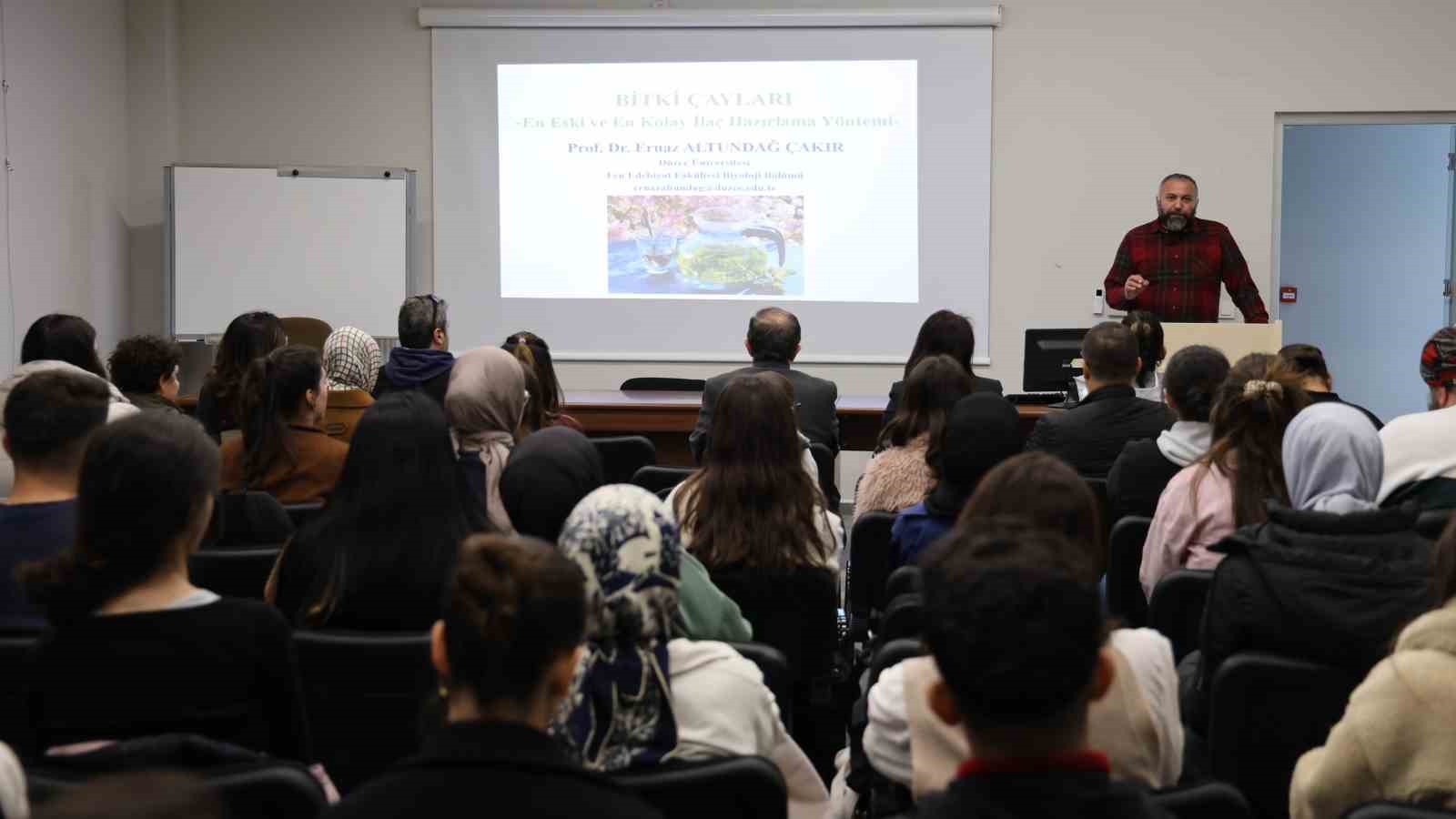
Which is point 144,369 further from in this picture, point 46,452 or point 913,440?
point 913,440

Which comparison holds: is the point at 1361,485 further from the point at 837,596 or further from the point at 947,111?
the point at 947,111

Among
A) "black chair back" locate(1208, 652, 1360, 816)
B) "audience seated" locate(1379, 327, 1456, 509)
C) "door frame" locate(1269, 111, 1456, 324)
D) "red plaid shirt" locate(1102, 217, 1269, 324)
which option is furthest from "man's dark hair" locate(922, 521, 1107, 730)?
"door frame" locate(1269, 111, 1456, 324)

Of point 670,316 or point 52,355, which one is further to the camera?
point 670,316

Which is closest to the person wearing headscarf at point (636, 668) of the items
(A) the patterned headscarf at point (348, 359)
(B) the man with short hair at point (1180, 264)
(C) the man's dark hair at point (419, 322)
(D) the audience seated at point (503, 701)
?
(D) the audience seated at point (503, 701)

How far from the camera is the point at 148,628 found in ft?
5.52

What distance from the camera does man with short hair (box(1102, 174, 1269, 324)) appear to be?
6617 millimetres

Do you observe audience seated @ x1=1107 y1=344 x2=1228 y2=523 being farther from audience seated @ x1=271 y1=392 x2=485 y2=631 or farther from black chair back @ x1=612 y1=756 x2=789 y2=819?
black chair back @ x1=612 y1=756 x2=789 y2=819

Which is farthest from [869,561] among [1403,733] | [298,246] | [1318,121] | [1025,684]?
[298,246]

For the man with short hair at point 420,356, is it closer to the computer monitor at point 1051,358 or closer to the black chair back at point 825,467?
the black chair back at point 825,467

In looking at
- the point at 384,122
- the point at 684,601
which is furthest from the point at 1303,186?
the point at 684,601

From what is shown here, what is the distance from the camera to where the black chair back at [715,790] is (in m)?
1.63

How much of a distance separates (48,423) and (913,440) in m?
2.11

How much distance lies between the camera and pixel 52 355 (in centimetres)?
435

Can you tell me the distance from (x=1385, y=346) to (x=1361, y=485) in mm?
6793
